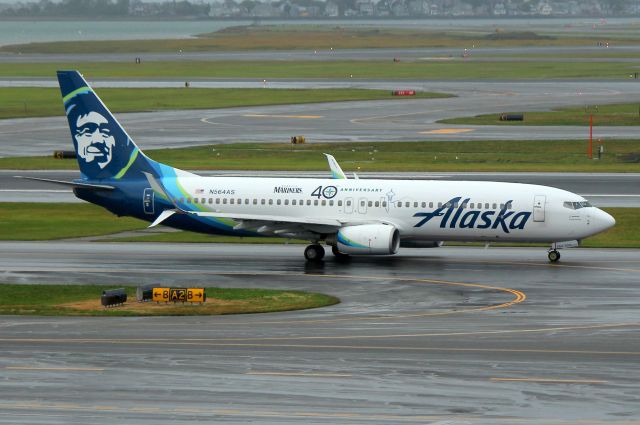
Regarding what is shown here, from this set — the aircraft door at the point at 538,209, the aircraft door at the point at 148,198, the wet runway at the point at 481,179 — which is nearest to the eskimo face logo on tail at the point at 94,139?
the aircraft door at the point at 148,198

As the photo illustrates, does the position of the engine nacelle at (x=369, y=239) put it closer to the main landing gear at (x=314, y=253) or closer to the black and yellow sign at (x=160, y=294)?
the main landing gear at (x=314, y=253)

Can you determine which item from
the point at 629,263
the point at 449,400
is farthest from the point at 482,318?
the point at 629,263

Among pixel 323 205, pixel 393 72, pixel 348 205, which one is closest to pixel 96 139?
pixel 323 205

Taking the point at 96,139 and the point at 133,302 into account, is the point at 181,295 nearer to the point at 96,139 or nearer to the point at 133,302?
the point at 133,302

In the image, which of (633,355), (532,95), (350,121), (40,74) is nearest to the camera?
(633,355)

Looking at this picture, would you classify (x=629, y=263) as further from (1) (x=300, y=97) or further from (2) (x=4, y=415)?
(1) (x=300, y=97)

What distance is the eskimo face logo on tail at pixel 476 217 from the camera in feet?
189

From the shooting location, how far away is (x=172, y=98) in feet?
485

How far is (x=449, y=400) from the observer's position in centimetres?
3216

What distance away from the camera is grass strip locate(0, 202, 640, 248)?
65250 mm

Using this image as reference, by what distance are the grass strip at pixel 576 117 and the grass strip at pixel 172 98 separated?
74.2ft

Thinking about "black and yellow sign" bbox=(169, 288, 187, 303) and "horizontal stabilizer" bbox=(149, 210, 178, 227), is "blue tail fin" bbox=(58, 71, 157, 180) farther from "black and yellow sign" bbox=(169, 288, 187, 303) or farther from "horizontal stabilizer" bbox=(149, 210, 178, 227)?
"black and yellow sign" bbox=(169, 288, 187, 303)

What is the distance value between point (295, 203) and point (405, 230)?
5.44m

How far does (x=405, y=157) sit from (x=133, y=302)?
2108 inches
